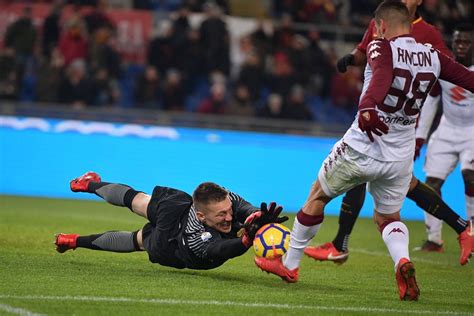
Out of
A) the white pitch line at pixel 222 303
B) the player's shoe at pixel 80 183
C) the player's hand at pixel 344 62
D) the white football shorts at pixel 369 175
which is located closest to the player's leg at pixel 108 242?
the player's shoe at pixel 80 183

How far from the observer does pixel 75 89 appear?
17547 mm

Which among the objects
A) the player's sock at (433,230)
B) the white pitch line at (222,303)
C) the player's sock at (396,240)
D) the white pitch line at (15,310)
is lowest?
the player's sock at (433,230)

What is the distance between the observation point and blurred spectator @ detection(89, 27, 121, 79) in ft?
58.6

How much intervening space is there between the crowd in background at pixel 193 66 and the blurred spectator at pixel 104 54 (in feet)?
0.06

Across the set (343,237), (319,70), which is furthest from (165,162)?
(343,237)

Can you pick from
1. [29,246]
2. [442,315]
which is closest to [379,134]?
[442,315]

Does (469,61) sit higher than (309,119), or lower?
higher

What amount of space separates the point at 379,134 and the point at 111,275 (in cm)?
237

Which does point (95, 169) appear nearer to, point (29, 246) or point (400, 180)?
point (29, 246)

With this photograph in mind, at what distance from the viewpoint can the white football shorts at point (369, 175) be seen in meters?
7.39

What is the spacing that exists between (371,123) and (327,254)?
2.66 meters

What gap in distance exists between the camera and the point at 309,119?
17719 mm

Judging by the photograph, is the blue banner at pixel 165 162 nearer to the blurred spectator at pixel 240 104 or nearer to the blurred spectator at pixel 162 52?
the blurred spectator at pixel 240 104

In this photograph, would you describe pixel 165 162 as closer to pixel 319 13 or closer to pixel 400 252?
pixel 319 13
